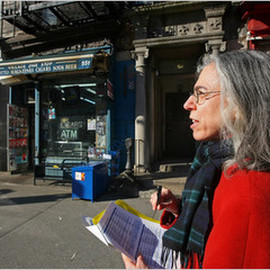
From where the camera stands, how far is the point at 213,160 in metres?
1.03

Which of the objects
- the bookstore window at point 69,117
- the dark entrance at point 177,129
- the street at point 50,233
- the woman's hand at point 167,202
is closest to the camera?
the woman's hand at point 167,202

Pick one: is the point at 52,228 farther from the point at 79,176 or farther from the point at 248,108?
the point at 248,108

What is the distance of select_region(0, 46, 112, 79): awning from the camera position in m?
6.11

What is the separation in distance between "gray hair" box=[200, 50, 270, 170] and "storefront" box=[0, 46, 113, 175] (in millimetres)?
5953

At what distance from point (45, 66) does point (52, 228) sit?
509cm

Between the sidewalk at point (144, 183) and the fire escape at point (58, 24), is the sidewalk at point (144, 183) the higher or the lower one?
the lower one

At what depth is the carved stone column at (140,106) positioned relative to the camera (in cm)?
691

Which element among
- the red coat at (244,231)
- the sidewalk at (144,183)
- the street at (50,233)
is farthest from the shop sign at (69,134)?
the red coat at (244,231)

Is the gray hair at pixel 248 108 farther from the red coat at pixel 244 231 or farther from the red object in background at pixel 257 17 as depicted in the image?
the red object in background at pixel 257 17

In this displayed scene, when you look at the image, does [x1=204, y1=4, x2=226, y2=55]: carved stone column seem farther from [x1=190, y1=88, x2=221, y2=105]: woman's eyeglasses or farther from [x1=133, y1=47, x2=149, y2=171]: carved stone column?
[x1=190, y1=88, x2=221, y2=105]: woman's eyeglasses

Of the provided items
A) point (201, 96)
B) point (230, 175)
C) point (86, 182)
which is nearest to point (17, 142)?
point (86, 182)

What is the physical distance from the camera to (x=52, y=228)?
351 centimetres

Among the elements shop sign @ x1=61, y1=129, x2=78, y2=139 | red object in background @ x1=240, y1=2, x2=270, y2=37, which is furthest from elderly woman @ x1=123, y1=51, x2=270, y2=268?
shop sign @ x1=61, y1=129, x2=78, y2=139

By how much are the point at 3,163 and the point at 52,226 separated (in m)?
6.41
